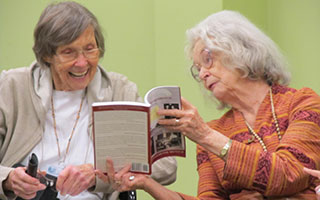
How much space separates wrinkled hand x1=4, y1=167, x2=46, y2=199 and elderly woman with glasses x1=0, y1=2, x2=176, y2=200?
0.09m

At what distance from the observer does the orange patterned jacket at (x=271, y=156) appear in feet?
8.78

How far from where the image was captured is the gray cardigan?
319 centimetres

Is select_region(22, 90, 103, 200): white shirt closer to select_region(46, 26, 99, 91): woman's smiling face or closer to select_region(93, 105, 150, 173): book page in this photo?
select_region(46, 26, 99, 91): woman's smiling face

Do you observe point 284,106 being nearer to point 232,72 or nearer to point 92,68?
point 232,72

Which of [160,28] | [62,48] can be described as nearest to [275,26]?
[160,28]

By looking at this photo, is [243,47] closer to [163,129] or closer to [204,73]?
[204,73]

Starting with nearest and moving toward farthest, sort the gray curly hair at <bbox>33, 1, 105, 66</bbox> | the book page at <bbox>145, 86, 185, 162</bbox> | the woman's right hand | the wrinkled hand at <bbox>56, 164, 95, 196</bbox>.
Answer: the woman's right hand < the book page at <bbox>145, 86, 185, 162</bbox> < the wrinkled hand at <bbox>56, 164, 95, 196</bbox> < the gray curly hair at <bbox>33, 1, 105, 66</bbox>

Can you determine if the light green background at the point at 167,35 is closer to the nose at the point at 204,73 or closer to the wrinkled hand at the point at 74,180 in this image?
the nose at the point at 204,73

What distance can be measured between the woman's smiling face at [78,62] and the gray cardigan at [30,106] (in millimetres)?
80

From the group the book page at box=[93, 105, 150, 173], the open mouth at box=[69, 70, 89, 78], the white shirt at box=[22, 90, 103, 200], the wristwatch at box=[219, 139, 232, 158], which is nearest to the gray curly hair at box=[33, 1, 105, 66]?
the open mouth at box=[69, 70, 89, 78]

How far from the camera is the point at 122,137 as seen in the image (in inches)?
102

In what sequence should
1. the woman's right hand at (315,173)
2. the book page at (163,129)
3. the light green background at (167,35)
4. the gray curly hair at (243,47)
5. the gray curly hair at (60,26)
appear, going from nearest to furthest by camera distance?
the woman's right hand at (315,173) → the book page at (163,129) → the gray curly hair at (243,47) → the gray curly hair at (60,26) → the light green background at (167,35)

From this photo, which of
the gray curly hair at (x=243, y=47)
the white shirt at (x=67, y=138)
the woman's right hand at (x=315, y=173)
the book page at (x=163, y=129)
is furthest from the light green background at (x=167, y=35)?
the woman's right hand at (x=315, y=173)

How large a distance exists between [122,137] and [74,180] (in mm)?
439
